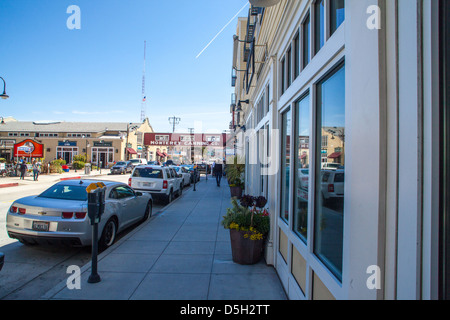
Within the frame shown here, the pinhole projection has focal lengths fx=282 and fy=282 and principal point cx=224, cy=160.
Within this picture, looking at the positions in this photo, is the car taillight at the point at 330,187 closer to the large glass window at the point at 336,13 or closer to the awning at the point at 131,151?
the large glass window at the point at 336,13

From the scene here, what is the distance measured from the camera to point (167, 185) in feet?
38.5

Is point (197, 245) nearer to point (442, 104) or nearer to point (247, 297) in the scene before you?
point (247, 297)

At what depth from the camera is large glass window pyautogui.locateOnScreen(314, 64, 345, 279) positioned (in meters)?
2.39

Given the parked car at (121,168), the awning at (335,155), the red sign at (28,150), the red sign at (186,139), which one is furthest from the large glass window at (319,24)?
the red sign at (186,139)

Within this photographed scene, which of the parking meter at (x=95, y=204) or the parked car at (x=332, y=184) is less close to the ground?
the parked car at (x=332, y=184)

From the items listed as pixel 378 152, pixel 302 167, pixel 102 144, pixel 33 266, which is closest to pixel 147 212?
pixel 33 266

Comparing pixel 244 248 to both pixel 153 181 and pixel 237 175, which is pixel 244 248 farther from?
pixel 237 175

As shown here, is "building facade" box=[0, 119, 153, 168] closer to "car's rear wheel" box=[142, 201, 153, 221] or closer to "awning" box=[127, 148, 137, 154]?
"awning" box=[127, 148, 137, 154]

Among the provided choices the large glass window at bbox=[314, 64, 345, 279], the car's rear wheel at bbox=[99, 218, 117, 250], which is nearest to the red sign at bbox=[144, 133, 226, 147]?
the car's rear wheel at bbox=[99, 218, 117, 250]

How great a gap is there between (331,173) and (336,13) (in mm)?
1449

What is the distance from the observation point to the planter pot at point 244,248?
15.8ft

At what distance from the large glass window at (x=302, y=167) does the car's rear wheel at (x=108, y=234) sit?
165 inches

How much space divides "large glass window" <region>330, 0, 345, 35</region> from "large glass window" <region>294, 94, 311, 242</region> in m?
0.89
